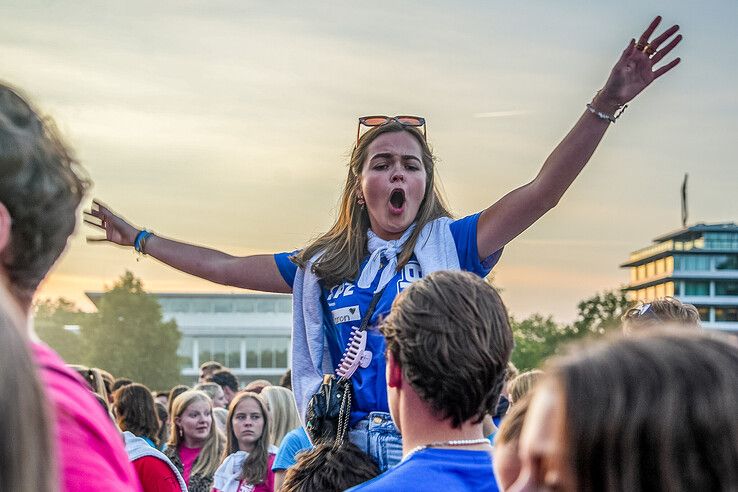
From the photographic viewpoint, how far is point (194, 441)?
981 centimetres

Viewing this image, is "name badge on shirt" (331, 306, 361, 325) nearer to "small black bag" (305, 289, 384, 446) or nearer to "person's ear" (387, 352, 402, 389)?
"small black bag" (305, 289, 384, 446)

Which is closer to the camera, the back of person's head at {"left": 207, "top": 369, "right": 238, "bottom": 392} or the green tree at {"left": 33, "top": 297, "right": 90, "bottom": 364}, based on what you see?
the back of person's head at {"left": 207, "top": 369, "right": 238, "bottom": 392}

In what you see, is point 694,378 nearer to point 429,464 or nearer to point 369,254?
point 429,464

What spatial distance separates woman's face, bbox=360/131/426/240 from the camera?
4.57 m

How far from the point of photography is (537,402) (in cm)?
164

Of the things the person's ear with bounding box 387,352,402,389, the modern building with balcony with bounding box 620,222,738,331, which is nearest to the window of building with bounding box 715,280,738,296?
the modern building with balcony with bounding box 620,222,738,331

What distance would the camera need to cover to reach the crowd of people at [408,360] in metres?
1.47

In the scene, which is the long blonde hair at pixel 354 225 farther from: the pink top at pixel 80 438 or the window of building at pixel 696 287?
the window of building at pixel 696 287

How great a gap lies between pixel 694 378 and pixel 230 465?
7956 millimetres

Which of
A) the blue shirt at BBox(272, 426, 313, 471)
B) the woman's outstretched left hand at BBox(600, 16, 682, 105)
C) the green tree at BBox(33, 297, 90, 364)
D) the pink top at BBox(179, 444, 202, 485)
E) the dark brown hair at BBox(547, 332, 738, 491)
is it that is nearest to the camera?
the dark brown hair at BBox(547, 332, 738, 491)

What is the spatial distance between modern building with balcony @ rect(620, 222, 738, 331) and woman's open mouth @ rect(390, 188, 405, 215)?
411 ft

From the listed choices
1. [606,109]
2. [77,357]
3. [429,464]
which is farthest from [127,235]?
[77,357]

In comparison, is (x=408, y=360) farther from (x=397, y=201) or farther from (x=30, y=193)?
(x=397, y=201)

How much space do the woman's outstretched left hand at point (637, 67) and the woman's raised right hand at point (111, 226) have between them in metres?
2.07
